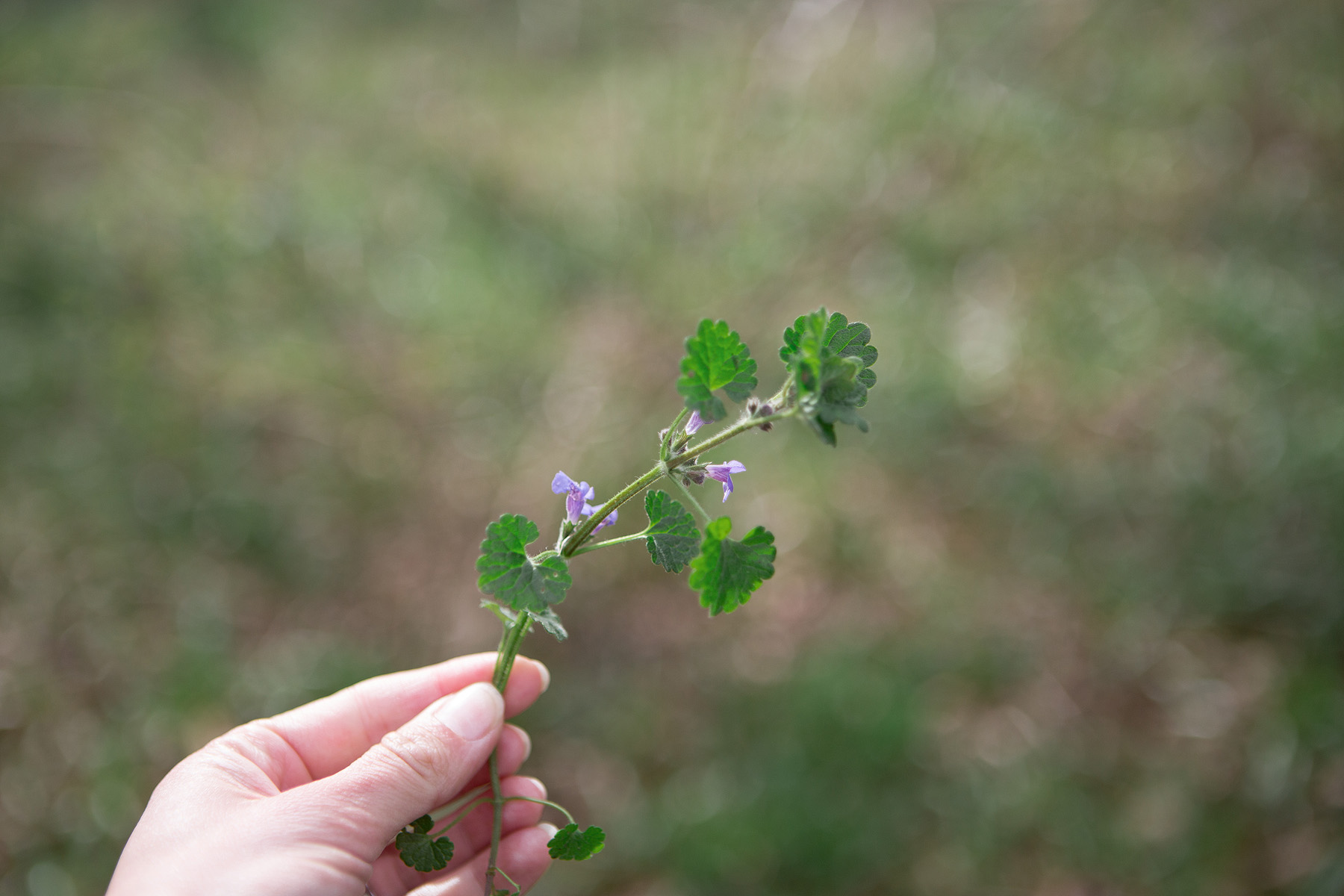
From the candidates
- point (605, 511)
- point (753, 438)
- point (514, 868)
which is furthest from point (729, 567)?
point (753, 438)

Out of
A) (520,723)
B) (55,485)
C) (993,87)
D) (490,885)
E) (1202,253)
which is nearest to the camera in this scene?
(490,885)

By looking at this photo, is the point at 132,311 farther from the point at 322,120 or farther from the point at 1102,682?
the point at 1102,682

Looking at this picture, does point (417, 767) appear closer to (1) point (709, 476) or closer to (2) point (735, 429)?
(1) point (709, 476)

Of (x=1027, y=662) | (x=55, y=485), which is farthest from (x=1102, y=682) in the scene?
(x=55, y=485)

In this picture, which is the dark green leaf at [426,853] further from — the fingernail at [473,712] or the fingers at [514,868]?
the fingers at [514,868]

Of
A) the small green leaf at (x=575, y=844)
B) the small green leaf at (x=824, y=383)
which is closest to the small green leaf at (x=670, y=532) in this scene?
the small green leaf at (x=824, y=383)

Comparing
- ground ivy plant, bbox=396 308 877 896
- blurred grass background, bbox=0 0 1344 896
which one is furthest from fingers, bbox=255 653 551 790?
blurred grass background, bbox=0 0 1344 896

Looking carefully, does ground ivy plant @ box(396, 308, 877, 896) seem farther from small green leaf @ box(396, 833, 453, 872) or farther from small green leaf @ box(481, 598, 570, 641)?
small green leaf @ box(396, 833, 453, 872)

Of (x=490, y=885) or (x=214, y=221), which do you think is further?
(x=214, y=221)
